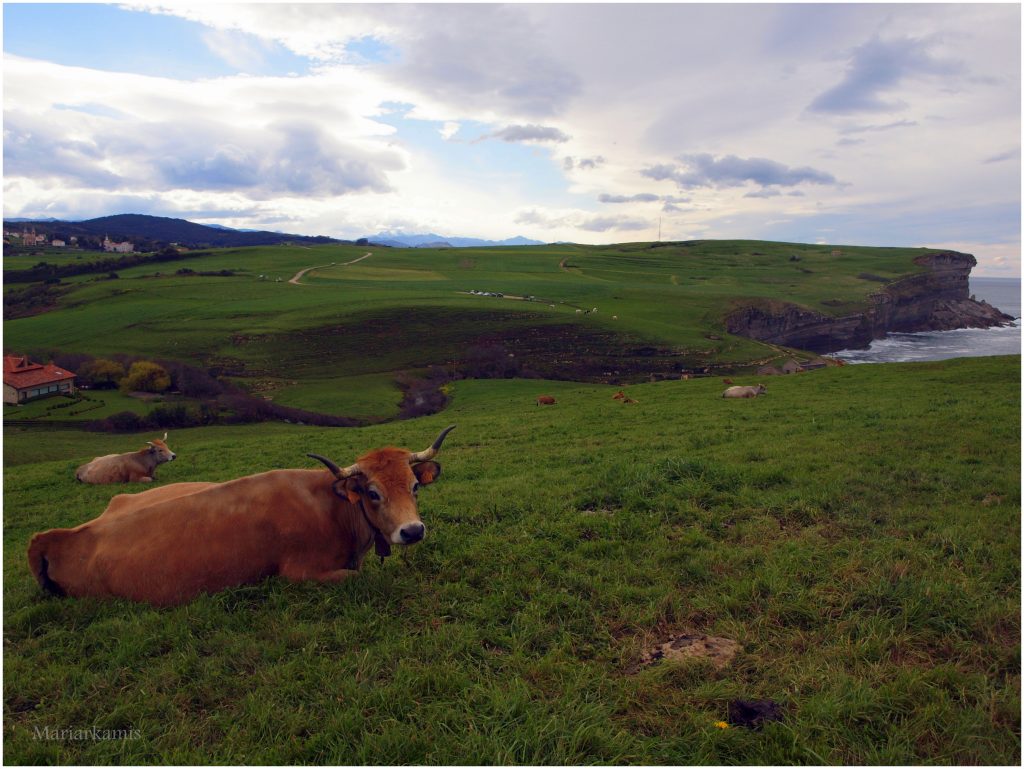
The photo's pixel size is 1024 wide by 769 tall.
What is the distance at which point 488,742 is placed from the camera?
447cm

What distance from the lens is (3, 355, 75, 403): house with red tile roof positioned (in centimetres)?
5522

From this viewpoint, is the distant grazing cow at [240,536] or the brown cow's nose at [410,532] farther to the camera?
the distant grazing cow at [240,536]

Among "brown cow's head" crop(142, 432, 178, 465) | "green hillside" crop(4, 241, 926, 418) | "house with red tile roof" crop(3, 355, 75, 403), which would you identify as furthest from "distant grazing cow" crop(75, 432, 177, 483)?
"house with red tile roof" crop(3, 355, 75, 403)

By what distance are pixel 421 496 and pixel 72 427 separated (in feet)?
165

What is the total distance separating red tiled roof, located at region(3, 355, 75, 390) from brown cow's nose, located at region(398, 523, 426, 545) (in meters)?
66.8

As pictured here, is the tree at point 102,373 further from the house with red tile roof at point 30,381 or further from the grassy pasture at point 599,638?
the grassy pasture at point 599,638

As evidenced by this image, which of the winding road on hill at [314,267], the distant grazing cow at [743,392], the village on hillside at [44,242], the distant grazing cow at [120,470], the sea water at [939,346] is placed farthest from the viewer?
the village on hillside at [44,242]

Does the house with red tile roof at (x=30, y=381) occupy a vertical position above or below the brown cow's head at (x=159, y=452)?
below

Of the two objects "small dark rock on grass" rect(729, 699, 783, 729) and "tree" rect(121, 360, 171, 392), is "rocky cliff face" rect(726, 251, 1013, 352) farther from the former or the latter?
"small dark rock on grass" rect(729, 699, 783, 729)

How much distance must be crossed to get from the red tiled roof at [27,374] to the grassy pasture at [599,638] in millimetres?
59257

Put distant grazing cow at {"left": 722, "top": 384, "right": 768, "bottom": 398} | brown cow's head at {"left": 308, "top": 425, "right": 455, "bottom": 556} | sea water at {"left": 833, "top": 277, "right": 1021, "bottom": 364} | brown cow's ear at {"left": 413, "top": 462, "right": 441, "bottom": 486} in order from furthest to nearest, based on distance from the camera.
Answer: sea water at {"left": 833, "top": 277, "right": 1021, "bottom": 364} < distant grazing cow at {"left": 722, "top": 384, "right": 768, "bottom": 398} < brown cow's ear at {"left": 413, "top": 462, "right": 441, "bottom": 486} < brown cow's head at {"left": 308, "top": 425, "right": 455, "bottom": 556}

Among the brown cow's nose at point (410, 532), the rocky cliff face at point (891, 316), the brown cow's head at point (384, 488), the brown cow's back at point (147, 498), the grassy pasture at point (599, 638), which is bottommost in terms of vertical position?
the grassy pasture at point (599, 638)

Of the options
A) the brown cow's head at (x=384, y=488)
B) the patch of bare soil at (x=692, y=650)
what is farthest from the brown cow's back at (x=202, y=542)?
the patch of bare soil at (x=692, y=650)

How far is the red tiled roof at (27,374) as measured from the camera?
5562 cm
